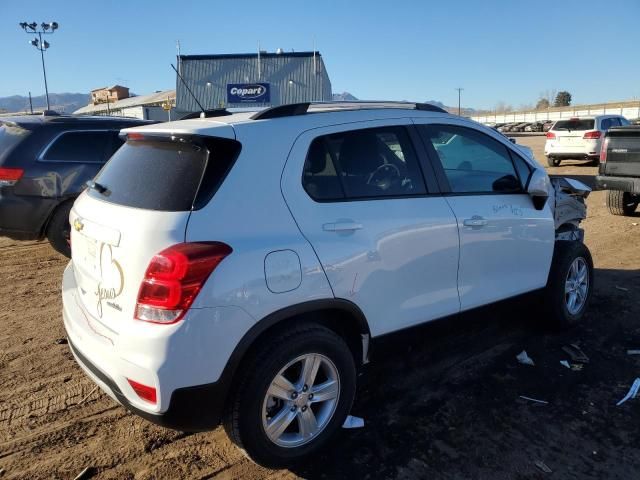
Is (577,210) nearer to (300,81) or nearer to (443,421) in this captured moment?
(443,421)

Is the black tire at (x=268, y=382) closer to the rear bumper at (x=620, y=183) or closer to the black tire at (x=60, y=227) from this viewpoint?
the black tire at (x=60, y=227)

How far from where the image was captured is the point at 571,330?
4512mm

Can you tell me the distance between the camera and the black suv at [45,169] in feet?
19.4

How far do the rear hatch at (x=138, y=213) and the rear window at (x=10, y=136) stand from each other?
393cm

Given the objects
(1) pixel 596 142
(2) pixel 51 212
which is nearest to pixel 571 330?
(2) pixel 51 212

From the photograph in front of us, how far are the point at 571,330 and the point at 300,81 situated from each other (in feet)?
105

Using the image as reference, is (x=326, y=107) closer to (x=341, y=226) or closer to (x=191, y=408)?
(x=341, y=226)

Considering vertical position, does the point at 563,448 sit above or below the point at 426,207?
below

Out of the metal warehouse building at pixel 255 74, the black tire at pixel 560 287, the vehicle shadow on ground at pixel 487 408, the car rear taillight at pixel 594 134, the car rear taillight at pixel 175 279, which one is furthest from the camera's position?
the metal warehouse building at pixel 255 74

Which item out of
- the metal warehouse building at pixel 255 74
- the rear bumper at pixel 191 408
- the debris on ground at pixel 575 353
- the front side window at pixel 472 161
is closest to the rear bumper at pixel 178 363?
the rear bumper at pixel 191 408

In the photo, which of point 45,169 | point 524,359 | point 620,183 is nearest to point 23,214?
point 45,169

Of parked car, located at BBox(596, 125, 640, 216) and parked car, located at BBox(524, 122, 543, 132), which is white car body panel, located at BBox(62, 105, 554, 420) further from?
parked car, located at BBox(524, 122, 543, 132)

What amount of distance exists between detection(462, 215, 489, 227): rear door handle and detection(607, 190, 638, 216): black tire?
747 centimetres

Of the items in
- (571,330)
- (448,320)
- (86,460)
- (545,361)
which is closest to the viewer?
(86,460)
